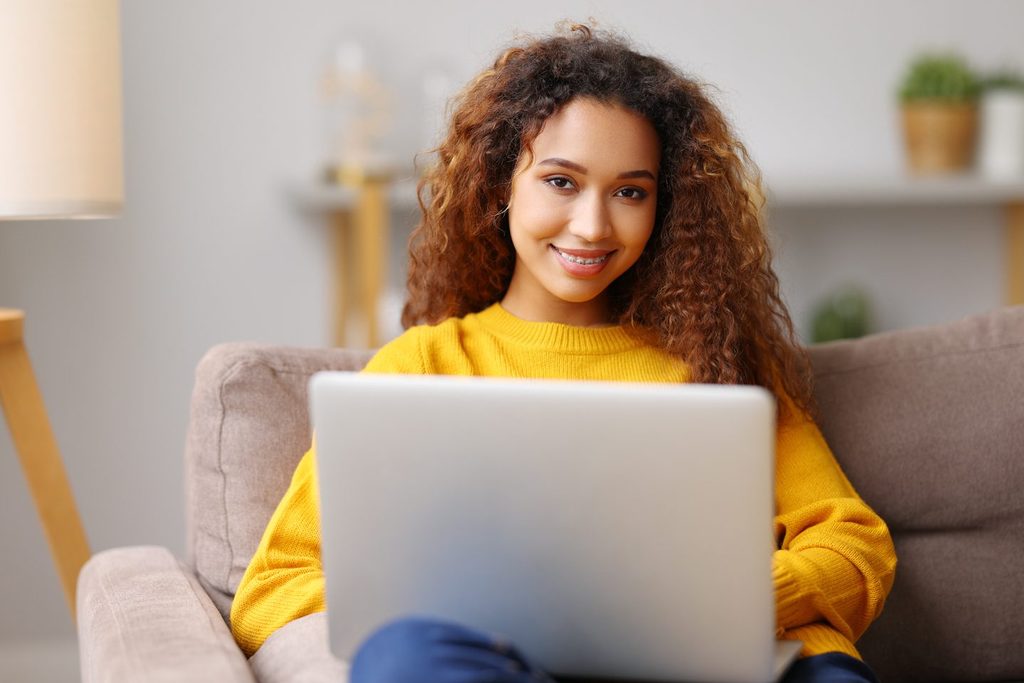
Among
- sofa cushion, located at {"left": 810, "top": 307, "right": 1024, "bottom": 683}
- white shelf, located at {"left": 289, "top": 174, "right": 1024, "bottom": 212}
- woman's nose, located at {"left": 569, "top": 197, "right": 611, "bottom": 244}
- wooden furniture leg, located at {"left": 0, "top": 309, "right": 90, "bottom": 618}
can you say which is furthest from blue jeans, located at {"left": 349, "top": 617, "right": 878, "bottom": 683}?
white shelf, located at {"left": 289, "top": 174, "right": 1024, "bottom": 212}

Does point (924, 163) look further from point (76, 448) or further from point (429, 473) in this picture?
point (429, 473)

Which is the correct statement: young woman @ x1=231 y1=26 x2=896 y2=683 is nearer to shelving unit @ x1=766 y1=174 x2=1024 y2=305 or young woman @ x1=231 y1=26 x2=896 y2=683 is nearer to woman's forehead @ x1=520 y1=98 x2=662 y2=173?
woman's forehead @ x1=520 y1=98 x2=662 y2=173

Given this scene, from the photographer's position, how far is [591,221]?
4.64 feet

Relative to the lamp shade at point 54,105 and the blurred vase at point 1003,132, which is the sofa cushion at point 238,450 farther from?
the blurred vase at point 1003,132

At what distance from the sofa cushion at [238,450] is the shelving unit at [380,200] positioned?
50.1 inches

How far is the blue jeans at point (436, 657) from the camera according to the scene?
0.98 m

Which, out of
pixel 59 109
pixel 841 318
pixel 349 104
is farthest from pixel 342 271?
pixel 59 109

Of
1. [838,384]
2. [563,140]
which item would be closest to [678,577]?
[563,140]

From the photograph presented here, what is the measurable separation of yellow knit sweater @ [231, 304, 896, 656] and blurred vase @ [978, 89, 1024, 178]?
1.89 meters

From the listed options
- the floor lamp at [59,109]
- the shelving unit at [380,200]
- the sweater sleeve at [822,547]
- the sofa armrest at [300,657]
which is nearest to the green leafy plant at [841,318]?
the shelving unit at [380,200]

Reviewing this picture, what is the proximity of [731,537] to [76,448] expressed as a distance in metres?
2.23

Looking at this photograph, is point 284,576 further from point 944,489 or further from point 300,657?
point 944,489

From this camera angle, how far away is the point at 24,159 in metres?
1.58

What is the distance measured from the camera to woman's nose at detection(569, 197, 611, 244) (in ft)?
4.64
